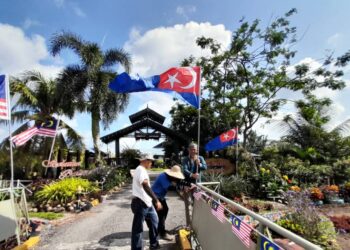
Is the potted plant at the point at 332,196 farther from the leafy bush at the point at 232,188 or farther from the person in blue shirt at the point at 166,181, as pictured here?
the person in blue shirt at the point at 166,181

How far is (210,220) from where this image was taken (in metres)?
3.79

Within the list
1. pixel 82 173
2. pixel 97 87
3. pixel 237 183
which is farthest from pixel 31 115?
pixel 237 183

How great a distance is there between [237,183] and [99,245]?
5.58m

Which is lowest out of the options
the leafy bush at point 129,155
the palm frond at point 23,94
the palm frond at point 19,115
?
the leafy bush at point 129,155

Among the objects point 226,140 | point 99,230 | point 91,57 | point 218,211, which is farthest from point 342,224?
point 91,57

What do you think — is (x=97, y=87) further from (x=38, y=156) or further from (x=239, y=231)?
(x=239, y=231)

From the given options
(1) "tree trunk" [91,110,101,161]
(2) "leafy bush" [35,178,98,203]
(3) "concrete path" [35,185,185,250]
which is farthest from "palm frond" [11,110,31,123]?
(3) "concrete path" [35,185,185,250]

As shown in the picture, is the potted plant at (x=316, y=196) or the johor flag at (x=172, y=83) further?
the potted plant at (x=316, y=196)

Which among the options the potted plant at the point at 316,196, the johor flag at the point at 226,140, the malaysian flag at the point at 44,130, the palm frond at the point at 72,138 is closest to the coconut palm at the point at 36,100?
the palm frond at the point at 72,138

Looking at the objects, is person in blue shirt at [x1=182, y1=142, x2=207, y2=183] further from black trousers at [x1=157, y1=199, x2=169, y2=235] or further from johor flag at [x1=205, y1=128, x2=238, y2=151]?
johor flag at [x1=205, y1=128, x2=238, y2=151]

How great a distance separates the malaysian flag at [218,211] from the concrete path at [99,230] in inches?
86.9

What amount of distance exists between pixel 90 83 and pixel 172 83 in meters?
11.8

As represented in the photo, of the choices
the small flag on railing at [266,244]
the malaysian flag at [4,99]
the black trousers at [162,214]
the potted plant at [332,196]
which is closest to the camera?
the small flag on railing at [266,244]

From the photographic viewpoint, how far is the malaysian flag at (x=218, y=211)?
10.5ft
